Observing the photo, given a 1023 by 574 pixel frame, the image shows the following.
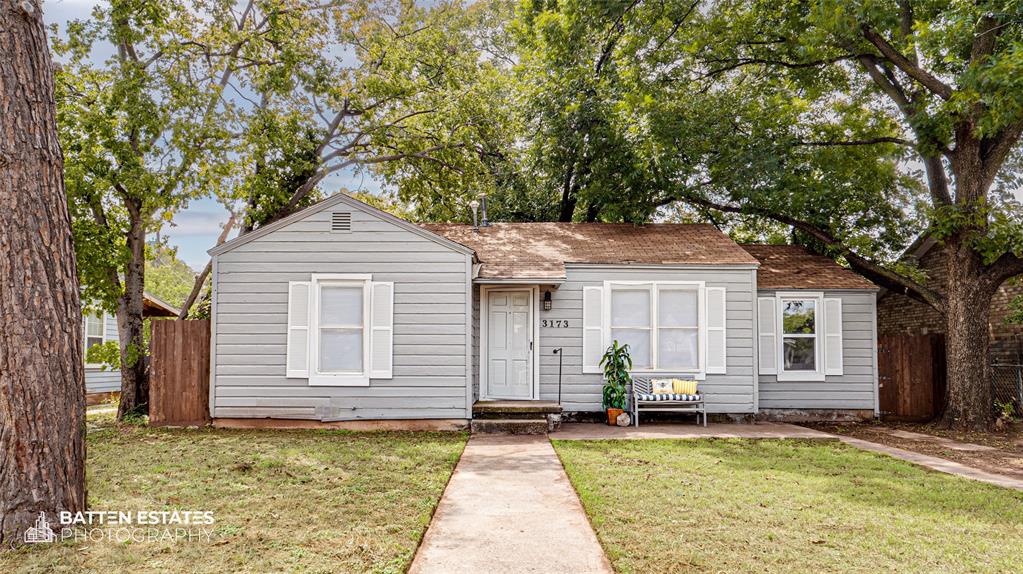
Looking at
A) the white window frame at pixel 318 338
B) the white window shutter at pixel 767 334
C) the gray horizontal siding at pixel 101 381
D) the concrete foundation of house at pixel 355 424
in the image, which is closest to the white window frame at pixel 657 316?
the white window shutter at pixel 767 334

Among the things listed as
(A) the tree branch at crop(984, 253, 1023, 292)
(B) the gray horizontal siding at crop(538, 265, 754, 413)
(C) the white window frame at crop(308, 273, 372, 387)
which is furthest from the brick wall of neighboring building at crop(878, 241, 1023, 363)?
(C) the white window frame at crop(308, 273, 372, 387)

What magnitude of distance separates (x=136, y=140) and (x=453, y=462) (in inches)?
363

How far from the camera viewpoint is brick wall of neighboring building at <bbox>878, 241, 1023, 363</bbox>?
13375 millimetres

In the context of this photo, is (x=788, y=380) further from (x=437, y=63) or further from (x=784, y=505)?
(x=437, y=63)

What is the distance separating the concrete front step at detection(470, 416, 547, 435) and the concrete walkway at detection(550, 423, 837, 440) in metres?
0.23

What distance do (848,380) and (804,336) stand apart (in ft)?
3.73

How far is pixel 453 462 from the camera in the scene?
7.44 meters

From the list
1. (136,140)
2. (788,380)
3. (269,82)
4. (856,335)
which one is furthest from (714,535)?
(269,82)

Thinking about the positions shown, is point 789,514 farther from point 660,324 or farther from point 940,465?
point 660,324

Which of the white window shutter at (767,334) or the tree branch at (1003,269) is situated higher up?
the tree branch at (1003,269)

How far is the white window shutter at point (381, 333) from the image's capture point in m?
10.2

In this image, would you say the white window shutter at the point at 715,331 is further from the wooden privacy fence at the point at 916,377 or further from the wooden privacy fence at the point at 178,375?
the wooden privacy fence at the point at 178,375

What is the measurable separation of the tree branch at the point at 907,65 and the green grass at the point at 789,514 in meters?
6.63

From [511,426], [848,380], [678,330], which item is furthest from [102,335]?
[848,380]
